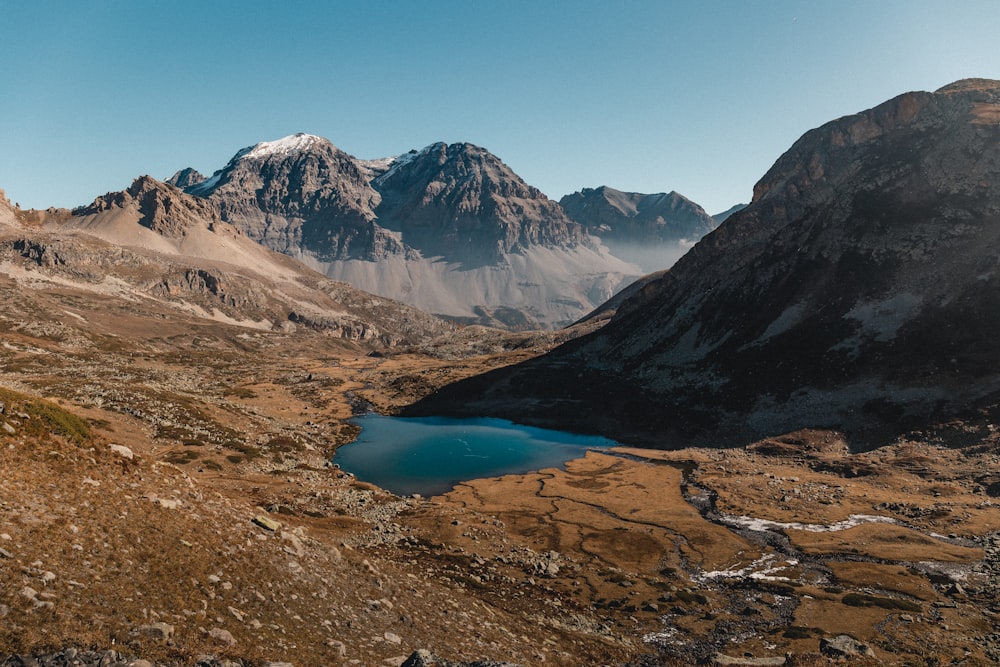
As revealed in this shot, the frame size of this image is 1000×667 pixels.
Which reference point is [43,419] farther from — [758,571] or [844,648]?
[758,571]

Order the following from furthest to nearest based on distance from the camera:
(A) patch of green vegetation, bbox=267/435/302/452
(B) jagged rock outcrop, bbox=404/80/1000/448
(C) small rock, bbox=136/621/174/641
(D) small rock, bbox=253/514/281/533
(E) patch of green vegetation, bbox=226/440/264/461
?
(B) jagged rock outcrop, bbox=404/80/1000/448 < (A) patch of green vegetation, bbox=267/435/302/452 < (E) patch of green vegetation, bbox=226/440/264/461 < (D) small rock, bbox=253/514/281/533 < (C) small rock, bbox=136/621/174/641

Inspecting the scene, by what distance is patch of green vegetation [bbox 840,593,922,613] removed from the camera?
36.1 meters

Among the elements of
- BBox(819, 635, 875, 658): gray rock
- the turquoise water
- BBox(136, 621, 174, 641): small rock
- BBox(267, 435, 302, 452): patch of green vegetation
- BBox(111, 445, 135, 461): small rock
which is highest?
BBox(111, 445, 135, 461): small rock

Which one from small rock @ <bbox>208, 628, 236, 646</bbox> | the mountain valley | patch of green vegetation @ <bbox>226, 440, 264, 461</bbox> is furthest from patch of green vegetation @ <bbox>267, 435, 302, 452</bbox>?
small rock @ <bbox>208, 628, 236, 646</bbox>

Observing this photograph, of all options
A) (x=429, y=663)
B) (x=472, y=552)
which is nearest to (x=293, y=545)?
(x=429, y=663)

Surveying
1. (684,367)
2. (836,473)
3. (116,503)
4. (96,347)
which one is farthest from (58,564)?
(96,347)

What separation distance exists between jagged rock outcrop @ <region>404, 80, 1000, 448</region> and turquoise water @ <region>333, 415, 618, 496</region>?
11777 millimetres

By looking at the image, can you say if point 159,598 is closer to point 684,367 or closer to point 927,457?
point 927,457

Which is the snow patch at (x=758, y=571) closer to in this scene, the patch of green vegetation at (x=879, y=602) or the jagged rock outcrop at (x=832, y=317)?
the patch of green vegetation at (x=879, y=602)

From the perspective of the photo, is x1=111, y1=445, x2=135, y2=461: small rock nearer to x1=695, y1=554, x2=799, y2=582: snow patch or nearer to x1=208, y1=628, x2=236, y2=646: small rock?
x1=208, y1=628, x2=236, y2=646: small rock

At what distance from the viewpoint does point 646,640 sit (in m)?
30.8

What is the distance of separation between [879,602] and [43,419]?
5212cm

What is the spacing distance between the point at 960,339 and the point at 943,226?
3828 cm

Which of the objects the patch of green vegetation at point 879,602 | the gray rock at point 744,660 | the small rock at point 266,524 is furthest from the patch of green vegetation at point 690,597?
the small rock at point 266,524
